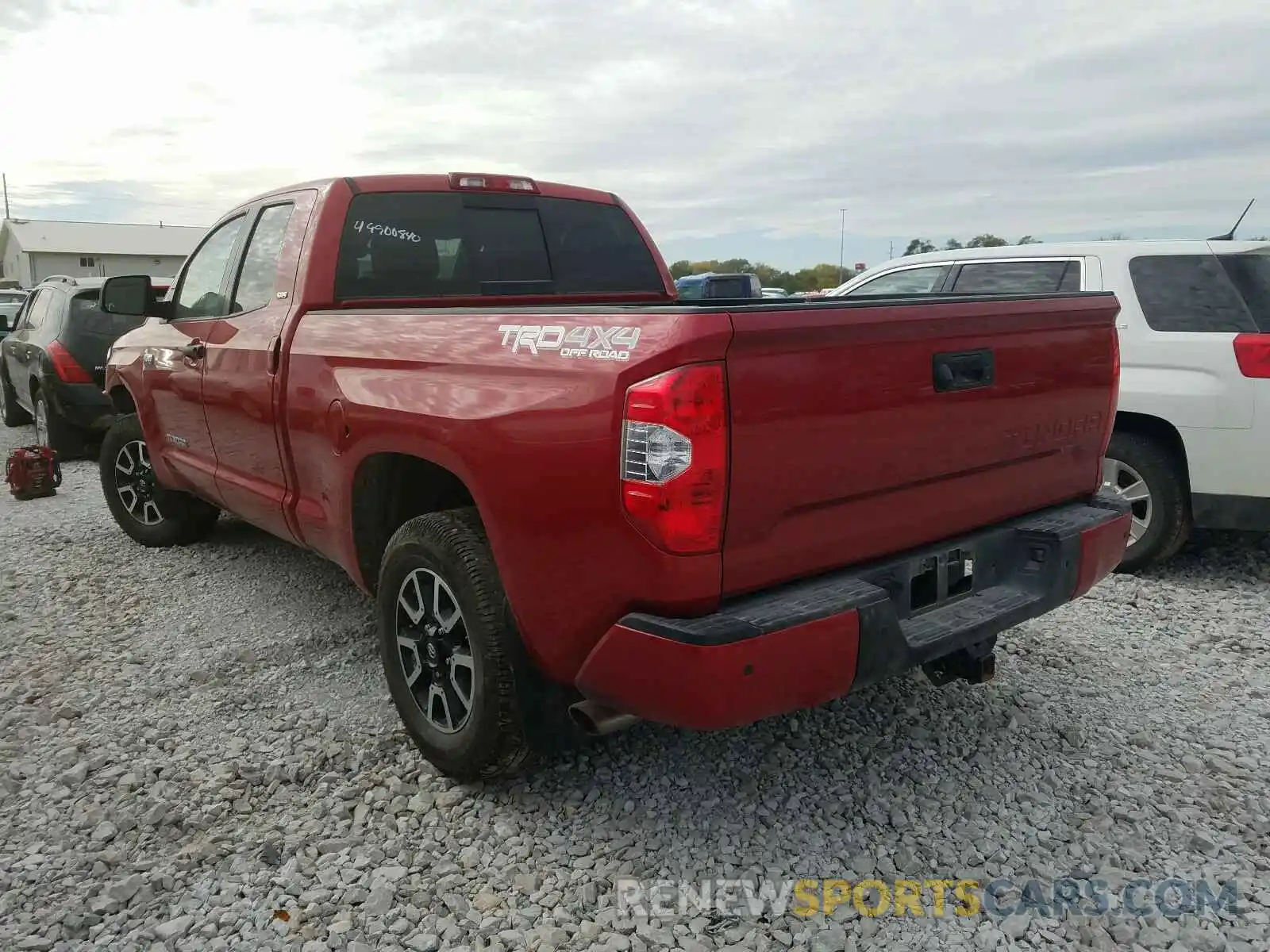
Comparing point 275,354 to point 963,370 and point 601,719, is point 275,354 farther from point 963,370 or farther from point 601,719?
point 963,370

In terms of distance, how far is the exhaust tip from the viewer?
8.44ft

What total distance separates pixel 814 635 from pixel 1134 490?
3.54 meters

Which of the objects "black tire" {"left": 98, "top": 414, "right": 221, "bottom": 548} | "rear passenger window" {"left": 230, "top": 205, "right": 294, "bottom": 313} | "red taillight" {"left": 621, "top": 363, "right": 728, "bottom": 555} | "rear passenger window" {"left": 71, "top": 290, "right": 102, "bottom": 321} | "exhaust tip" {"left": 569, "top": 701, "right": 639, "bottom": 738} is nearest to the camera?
"red taillight" {"left": 621, "top": 363, "right": 728, "bottom": 555}

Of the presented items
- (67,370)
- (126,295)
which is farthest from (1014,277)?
(67,370)

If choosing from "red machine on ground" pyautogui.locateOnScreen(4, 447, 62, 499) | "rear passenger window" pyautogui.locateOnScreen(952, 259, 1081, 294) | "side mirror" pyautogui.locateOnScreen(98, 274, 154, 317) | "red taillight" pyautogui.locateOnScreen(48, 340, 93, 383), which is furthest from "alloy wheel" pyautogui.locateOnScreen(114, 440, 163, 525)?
"rear passenger window" pyautogui.locateOnScreen(952, 259, 1081, 294)

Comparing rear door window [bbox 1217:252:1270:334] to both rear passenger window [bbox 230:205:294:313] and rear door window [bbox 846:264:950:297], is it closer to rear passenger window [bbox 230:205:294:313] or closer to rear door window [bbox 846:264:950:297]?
rear door window [bbox 846:264:950:297]

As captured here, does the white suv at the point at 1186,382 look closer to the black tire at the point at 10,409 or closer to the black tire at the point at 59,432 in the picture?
A: the black tire at the point at 59,432

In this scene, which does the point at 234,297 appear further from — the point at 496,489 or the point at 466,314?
the point at 496,489

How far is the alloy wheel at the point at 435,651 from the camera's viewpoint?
9.52 feet

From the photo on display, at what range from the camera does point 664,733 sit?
3.35 meters

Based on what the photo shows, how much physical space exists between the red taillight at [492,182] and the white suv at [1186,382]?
5.97 feet

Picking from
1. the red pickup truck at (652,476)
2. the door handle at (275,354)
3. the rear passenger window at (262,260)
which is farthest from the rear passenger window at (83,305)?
the door handle at (275,354)

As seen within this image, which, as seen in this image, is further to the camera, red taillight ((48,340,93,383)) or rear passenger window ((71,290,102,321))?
rear passenger window ((71,290,102,321))

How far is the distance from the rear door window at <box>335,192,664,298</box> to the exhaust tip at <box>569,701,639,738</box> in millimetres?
1970
